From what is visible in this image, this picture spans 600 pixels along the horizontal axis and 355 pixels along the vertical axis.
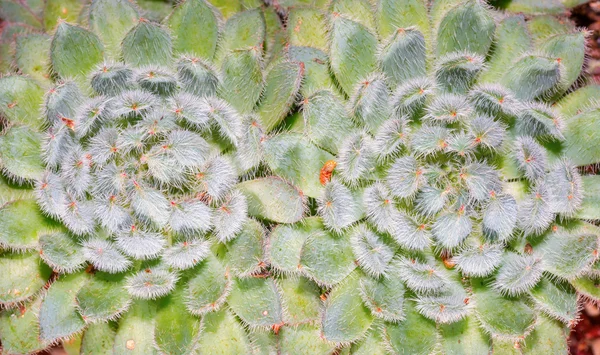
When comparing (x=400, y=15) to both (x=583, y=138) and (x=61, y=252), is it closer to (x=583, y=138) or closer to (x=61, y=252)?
(x=583, y=138)

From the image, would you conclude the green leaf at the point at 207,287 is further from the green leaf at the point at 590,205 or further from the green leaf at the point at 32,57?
the green leaf at the point at 590,205

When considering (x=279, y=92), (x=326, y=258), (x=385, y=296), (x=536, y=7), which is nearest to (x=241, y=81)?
(x=279, y=92)

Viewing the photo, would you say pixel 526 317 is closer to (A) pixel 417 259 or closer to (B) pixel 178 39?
(A) pixel 417 259

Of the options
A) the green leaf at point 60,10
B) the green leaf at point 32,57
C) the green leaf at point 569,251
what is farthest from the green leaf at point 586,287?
the green leaf at point 60,10

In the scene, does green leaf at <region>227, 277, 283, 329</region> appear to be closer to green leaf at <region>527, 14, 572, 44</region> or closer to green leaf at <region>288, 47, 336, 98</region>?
green leaf at <region>288, 47, 336, 98</region>

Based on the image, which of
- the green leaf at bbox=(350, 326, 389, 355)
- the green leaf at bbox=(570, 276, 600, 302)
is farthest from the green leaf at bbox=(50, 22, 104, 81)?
the green leaf at bbox=(570, 276, 600, 302)
